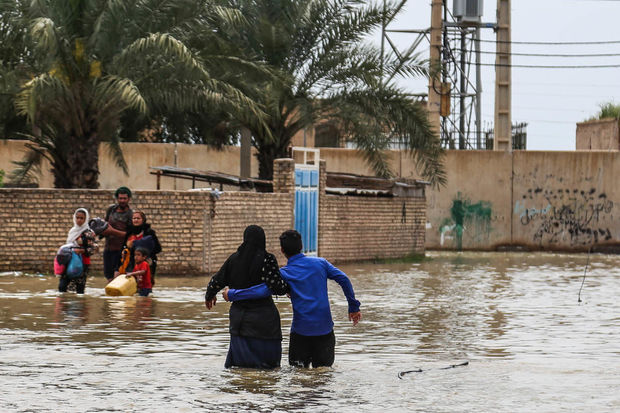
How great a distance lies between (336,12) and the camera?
2725cm

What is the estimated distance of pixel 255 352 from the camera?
9602 millimetres

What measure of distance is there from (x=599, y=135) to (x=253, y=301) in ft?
111

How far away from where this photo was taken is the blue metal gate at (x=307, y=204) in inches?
1023

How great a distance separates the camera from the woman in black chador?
9.47 metres

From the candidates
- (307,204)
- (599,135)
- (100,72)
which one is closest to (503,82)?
(599,135)

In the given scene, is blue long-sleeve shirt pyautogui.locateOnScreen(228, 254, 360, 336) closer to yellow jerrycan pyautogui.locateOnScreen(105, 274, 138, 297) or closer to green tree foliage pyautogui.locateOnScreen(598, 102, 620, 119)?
yellow jerrycan pyautogui.locateOnScreen(105, 274, 138, 297)

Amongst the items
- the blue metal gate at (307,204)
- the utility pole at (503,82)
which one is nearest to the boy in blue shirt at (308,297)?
the blue metal gate at (307,204)

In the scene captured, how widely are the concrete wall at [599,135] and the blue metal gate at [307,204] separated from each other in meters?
15.7

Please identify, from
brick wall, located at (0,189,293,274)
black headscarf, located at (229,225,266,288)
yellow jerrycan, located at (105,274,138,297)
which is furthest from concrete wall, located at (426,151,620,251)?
black headscarf, located at (229,225,266,288)

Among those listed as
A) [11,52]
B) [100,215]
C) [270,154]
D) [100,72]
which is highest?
[11,52]

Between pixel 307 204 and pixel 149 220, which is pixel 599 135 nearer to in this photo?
pixel 307 204

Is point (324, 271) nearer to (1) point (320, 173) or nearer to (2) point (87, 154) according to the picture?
(2) point (87, 154)

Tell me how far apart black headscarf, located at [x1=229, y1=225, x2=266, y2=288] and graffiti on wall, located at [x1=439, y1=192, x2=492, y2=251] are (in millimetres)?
25734

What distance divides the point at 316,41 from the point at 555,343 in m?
15.9
